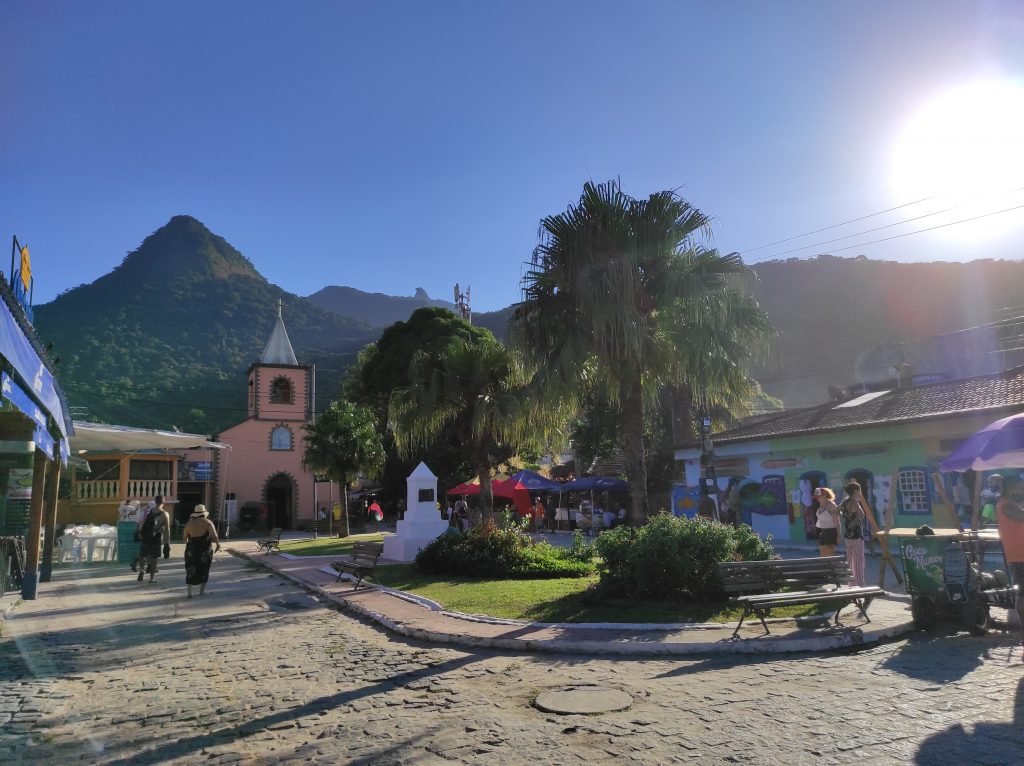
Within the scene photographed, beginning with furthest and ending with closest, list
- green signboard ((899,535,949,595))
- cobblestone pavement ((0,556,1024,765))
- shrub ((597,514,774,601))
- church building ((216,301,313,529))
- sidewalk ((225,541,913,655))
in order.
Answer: church building ((216,301,313,529)) < shrub ((597,514,774,601)) < green signboard ((899,535,949,595)) < sidewalk ((225,541,913,655)) < cobblestone pavement ((0,556,1024,765))

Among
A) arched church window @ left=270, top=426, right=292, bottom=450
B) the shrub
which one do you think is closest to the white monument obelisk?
the shrub

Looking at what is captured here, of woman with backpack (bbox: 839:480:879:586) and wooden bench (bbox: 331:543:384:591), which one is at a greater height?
woman with backpack (bbox: 839:480:879:586)

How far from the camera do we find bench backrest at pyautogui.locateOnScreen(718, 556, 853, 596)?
852 centimetres

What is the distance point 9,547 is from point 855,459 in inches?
823

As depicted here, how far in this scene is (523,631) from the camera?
8.29 m

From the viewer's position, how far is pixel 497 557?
14148 mm

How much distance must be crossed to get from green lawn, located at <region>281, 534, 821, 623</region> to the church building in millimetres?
31265

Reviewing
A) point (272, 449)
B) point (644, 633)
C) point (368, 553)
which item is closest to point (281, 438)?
point (272, 449)

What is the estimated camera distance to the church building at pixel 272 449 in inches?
1661

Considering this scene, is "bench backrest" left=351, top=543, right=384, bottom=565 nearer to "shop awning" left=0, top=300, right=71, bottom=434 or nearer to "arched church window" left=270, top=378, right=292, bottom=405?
"shop awning" left=0, top=300, right=71, bottom=434

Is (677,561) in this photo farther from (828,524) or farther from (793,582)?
(828,524)

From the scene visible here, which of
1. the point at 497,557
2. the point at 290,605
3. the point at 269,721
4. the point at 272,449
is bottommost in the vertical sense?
the point at 290,605

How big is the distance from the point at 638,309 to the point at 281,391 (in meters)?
37.4

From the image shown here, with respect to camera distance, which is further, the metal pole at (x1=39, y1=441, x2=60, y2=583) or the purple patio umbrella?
the metal pole at (x1=39, y1=441, x2=60, y2=583)
